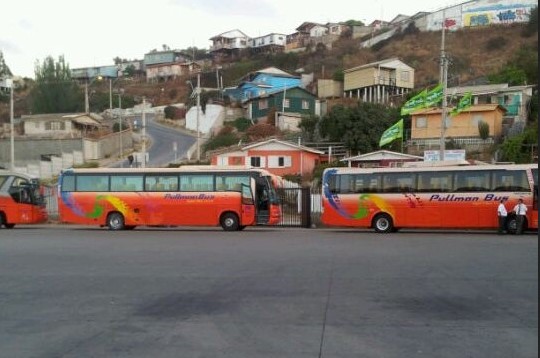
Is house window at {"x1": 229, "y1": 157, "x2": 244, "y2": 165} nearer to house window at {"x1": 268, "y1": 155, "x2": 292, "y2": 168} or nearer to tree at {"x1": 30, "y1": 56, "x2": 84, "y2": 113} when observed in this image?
house window at {"x1": 268, "y1": 155, "x2": 292, "y2": 168}

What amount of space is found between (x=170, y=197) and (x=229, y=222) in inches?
122

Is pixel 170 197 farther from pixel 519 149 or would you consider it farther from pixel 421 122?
pixel 421 122

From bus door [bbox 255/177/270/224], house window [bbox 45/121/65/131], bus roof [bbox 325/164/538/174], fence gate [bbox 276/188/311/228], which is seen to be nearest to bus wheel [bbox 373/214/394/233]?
bus roof [bbox 325/164/538/174]

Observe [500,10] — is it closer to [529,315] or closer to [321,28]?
[321,28]

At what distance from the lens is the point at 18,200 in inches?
1193

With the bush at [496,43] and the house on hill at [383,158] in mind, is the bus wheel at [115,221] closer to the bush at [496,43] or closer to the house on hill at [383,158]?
the house on hill at [383,158]

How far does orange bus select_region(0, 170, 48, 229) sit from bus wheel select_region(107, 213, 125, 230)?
5.20 metres

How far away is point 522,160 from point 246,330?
123 feet

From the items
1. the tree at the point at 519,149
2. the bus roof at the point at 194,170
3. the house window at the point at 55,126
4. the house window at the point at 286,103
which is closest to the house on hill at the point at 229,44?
the house window at the point at 286,103

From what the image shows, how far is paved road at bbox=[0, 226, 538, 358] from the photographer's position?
675 cm

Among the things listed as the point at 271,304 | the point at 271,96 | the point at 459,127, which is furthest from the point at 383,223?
the point at 271,96

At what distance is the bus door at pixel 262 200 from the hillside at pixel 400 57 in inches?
1932

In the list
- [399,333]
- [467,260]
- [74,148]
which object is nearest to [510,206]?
[467,260]

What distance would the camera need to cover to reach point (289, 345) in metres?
6.72
